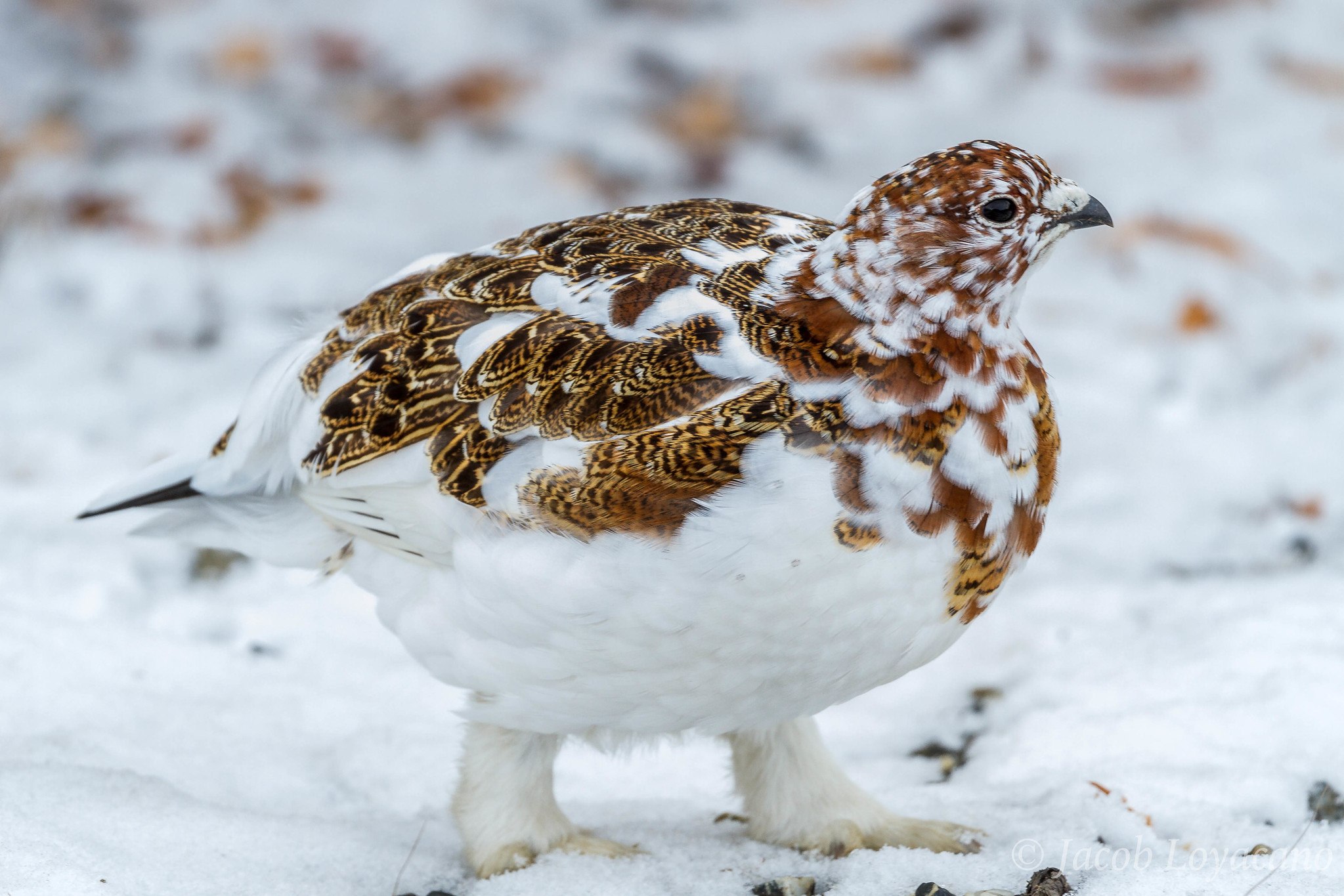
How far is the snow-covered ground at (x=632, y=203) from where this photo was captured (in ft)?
8.63

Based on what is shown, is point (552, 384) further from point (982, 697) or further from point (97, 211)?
point (97, 211)

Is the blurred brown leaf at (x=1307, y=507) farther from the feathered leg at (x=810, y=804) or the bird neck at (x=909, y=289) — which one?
the bird neck at (x=909, y=289)

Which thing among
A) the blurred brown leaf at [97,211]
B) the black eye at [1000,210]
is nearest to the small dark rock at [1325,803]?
the black eye at [1000,210]

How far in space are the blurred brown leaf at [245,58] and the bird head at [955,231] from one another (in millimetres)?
4095

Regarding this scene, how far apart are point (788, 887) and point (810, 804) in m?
0.23

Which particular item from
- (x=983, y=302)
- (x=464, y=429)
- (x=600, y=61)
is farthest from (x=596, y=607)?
(x=600, y=61)

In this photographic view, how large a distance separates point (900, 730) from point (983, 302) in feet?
4.82

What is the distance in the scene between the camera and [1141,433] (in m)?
4.32

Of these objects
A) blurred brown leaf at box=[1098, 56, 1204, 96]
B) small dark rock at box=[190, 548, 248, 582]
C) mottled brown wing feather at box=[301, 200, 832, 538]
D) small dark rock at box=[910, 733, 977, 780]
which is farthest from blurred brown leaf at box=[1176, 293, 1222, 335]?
small dark rock at box=[190, 548, 248, 582]

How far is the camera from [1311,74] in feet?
18.1

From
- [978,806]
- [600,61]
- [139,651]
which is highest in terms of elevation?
[600,61]

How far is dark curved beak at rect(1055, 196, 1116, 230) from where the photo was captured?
6.91 ft

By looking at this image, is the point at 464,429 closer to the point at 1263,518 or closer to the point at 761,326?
the point at 761,326

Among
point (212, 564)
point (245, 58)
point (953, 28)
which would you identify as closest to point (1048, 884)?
point (212, 564)
